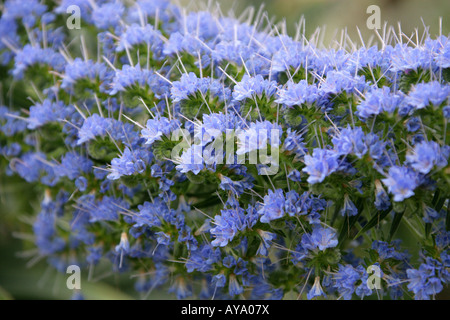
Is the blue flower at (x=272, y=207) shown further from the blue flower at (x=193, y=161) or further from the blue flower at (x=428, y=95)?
the blue flower at (x=428, y=95)

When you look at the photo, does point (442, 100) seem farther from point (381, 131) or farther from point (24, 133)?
point (24, 133)

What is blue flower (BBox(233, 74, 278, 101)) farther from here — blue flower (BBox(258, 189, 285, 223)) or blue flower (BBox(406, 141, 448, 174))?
blue flower (BBox(406, 141, 448, 174))

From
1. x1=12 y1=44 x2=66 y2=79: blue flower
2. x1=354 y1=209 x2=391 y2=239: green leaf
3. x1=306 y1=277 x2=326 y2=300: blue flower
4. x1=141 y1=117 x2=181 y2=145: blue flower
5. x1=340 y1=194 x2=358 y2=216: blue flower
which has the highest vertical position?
x1=12 y1=44 x2=66 y2=79: blue flower

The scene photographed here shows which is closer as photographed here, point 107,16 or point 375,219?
point 375,219

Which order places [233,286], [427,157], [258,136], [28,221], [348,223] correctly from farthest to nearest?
1. [28,221]
2. [233,286]
3. [348,223]
4. [258,136]
5. [427,157]

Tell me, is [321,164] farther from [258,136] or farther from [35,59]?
[35,59]

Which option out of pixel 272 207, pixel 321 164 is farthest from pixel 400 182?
pixel 272 207

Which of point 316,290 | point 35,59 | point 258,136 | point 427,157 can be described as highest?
point 35,59

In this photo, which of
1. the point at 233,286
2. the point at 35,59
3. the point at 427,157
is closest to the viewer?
the point at 427,157

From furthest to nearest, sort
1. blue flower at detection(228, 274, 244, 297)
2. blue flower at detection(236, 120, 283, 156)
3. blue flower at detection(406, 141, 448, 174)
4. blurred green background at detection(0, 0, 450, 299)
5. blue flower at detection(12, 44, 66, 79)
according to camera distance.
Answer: blurred green background at detection(0, 0, 450, 299), blue flower at detection(12, 44, 66, 79), blue flower at detection(228, 274, 244, 297), blue flower at detection(236, 120, 283, 156), blue flower at detection(406, 141, 448, 174)

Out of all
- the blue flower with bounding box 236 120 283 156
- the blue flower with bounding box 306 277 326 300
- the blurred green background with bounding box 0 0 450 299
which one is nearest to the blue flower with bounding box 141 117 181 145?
the blue flower with bounding box 236 120 283 156
